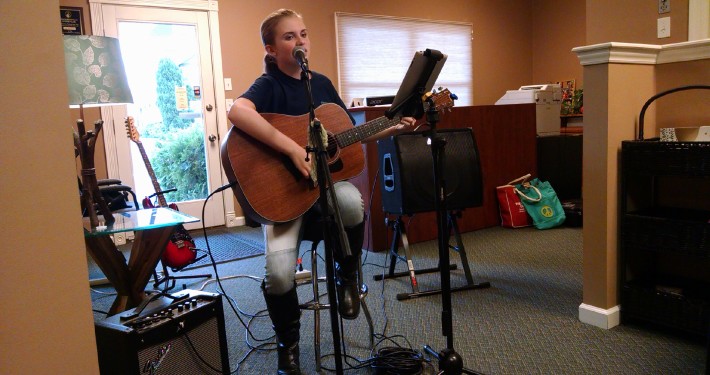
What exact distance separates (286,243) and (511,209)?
270cm

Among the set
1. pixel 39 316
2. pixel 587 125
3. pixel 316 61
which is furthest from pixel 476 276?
pixel 316 61

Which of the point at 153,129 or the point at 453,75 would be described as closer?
the point at 153,129

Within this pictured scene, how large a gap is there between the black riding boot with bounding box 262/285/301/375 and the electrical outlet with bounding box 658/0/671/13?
1887 millimetres

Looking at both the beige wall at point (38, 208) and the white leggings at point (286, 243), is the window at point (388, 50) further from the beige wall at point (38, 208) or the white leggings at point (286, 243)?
the beige wall at point (38, 208)

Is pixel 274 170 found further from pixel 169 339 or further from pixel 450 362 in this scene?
pixel 450 362

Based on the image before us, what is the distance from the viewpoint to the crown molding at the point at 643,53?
1957mm

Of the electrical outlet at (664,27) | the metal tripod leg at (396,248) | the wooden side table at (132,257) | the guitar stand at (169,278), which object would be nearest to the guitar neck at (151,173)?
the guitar stand at (169,278)

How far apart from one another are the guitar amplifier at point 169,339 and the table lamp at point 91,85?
642 millimetres

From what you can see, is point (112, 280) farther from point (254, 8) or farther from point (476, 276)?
point (254, 8)

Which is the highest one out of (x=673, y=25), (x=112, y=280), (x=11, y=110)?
(x=673, y=25)

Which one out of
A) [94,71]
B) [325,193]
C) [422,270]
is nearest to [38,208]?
[325,193]

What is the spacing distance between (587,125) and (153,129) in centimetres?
360

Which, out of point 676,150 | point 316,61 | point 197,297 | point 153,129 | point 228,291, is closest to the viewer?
point 197,297

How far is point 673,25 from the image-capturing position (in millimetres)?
2141
